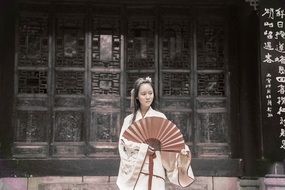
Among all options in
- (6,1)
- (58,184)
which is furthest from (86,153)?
(6,1)

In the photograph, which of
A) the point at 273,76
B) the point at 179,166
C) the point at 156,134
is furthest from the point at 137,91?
the point at 273,76

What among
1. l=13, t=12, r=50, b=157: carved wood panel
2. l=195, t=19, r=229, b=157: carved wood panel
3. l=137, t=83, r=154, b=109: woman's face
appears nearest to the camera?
l=137, t=83, r=154, b=109: woman's face

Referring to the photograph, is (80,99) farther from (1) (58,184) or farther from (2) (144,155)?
(2) (144,155)

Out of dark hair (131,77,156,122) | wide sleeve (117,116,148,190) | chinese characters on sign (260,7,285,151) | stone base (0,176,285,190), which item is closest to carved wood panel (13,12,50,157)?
stone base (0,176,285,190)

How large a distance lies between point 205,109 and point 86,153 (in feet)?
7.32

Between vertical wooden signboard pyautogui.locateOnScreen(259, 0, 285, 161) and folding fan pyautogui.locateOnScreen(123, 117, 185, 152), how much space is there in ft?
9.45

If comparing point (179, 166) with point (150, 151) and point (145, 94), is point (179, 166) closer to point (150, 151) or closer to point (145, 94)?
point (150, 151)

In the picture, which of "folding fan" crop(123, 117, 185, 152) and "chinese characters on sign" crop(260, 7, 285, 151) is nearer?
"folding fan" crop(123, 117, 185, 152)

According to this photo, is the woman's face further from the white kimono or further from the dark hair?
the white kimono

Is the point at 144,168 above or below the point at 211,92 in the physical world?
below

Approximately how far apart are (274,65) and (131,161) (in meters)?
3.56

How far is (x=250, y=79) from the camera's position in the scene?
885 cm

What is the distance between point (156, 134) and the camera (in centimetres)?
554

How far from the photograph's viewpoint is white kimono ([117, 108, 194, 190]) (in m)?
5.52
